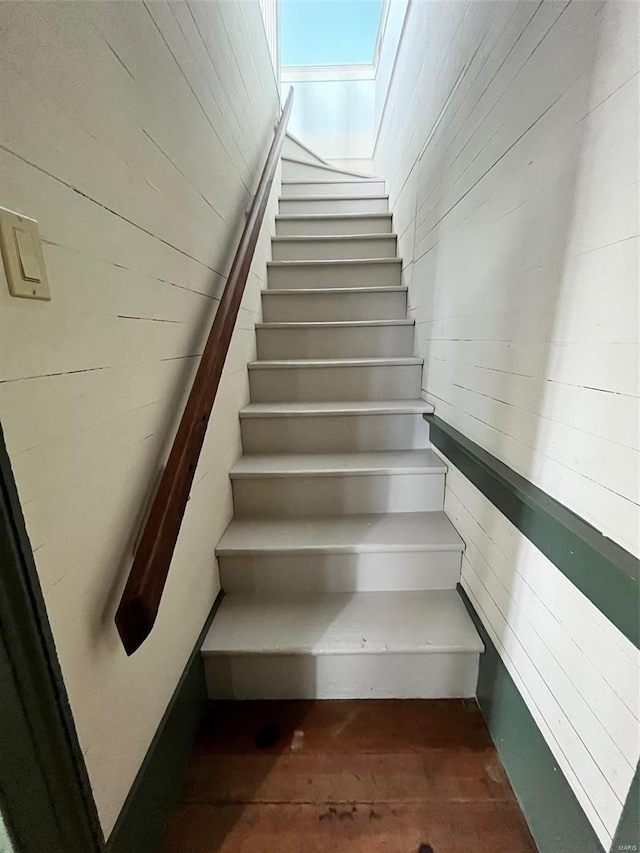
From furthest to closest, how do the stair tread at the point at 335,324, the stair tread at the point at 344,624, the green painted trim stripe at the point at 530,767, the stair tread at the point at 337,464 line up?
the stair tread at the point at 335,324, the stair tread at the point at 337,464, the stair tread at the point at 344,624, the green painted trim stripe at the point at 530,767

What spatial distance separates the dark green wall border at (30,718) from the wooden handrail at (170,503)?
0.39 feet

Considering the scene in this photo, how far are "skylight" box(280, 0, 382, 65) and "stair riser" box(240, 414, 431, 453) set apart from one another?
3.80 meters

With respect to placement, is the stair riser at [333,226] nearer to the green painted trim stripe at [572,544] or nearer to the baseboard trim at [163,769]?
the green painted trim stripe at [572,544]

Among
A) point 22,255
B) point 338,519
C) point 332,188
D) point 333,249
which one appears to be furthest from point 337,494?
point 332,188

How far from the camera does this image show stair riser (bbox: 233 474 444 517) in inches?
60.0

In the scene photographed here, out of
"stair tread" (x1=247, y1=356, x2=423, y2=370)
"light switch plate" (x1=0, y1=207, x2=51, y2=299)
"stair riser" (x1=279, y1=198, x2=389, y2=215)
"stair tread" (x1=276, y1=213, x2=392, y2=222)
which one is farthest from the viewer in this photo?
"stair riser" (x1=279, y1=198, x2=389, y2=215)

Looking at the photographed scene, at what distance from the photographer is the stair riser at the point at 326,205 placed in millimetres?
2785

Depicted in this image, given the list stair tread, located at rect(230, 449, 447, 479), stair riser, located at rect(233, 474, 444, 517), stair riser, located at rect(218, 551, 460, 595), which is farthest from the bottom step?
stair tread, located at rect(230, 449, 447, 479)

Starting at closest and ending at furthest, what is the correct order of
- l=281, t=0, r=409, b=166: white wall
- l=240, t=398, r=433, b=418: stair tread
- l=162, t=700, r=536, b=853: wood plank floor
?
1. l=162, t=700, r=536, b=853: wood plank floor
2. l=240, t=398, r=433, b=418: stair tread
3. l=281, t=0, r=409, b=166: white wall

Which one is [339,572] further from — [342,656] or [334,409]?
[334,409]

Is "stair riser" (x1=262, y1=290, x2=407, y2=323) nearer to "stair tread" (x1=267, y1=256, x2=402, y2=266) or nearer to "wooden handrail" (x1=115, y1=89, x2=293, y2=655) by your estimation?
"stair tread" (x1=267, y1=256, x2=402, y2=266)

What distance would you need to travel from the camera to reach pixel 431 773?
3.43 feet

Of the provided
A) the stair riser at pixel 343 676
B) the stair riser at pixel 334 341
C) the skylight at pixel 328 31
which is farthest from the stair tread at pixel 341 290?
the skylight at pixel 328 31

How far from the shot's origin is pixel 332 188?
300 centimetres
